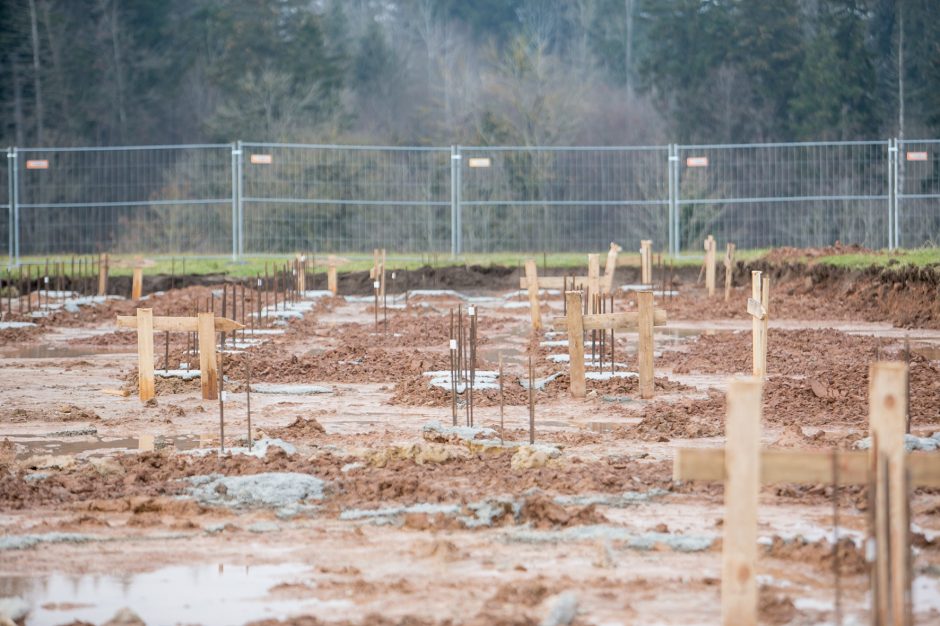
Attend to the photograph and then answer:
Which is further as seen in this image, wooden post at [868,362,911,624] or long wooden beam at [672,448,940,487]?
long wooden beam at [672,448,940,487]

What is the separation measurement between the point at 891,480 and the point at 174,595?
2.81 meters

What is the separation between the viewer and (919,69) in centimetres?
3909

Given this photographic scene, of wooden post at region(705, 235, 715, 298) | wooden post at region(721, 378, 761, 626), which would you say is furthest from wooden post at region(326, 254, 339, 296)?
wooden post at region(721, 378, 761, 626)

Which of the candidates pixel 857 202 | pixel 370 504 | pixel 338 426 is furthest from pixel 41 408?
pixel 857 202

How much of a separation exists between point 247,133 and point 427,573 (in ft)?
113

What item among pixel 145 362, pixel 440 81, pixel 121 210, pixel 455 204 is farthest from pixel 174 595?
pixel 440 81

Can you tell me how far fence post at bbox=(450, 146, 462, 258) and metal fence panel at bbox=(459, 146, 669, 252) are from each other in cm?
64

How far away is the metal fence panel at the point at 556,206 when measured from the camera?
29.8 metres

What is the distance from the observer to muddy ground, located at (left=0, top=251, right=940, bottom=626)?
5.68 meters

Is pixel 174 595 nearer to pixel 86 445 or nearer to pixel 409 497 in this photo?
pixel 409 497

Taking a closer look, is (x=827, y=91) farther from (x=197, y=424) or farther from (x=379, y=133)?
(x=197, y=424)

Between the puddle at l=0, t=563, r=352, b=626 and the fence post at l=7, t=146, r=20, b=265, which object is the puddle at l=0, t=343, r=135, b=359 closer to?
the fence post at l=7, t=146, r=20, b=265

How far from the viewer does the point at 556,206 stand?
105 ft

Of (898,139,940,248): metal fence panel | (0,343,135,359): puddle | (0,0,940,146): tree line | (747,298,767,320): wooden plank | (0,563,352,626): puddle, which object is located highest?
(0,0,940,146): tree line
